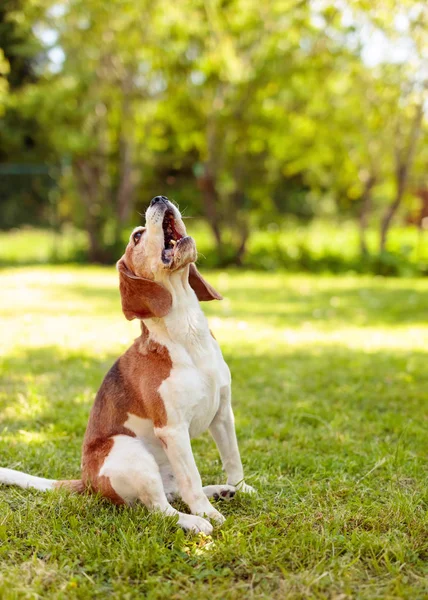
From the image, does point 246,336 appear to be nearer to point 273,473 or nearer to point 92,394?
point 92,394

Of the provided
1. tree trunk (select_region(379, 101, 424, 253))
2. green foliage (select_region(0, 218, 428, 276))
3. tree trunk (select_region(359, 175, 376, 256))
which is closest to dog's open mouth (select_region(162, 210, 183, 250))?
green foliage (select_region(0, 218, 428, 276))

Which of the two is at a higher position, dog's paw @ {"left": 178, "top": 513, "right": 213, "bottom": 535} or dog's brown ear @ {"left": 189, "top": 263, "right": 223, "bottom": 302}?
dog's brown ear @ {"left": 189, "top": 263, "right": 223, "bottom": 302}

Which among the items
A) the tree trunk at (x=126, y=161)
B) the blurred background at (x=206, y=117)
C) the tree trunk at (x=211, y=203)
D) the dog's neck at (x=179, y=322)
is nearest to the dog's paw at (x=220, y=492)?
the dog's neck at (x=179, y=322)

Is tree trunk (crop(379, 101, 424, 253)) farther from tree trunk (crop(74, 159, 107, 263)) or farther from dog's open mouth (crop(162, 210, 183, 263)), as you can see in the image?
dog's open mouth (crop(162, 210, 183, 263))

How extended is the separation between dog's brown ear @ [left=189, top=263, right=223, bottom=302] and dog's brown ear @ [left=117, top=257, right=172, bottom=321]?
28cm

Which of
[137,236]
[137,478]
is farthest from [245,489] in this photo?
[137,236]

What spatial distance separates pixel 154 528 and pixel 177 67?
16.4m

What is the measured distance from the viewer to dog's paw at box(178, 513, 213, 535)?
306cm

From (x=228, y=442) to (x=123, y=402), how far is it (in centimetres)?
60

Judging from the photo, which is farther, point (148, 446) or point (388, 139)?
point (388, 139)

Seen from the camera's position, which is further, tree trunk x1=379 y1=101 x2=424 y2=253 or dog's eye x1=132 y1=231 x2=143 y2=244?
tree trunk x1=379 y1=101 x2=424 y2=253

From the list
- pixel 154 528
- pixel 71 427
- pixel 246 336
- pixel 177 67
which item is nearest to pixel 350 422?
pixel 71 427

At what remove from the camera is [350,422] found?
4.97m

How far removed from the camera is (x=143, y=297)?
321 centimetres
